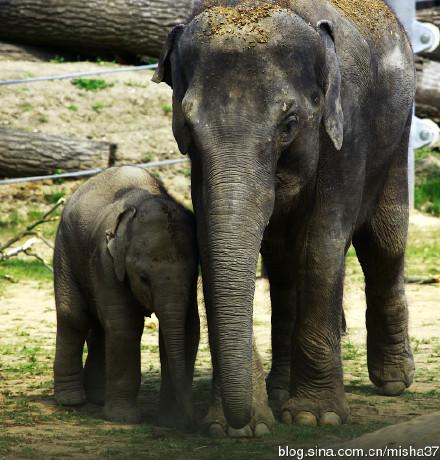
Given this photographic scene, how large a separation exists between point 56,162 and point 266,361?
567 cm

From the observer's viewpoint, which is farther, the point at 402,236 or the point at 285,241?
the point at 402,236

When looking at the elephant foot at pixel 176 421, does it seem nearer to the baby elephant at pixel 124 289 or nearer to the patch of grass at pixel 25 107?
the baby elephant at pixel 124 289

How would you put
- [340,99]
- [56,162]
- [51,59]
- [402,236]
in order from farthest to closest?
[51,59] → [56,162] → [402,236] → [340,99]

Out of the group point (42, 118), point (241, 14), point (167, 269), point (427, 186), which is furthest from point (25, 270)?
point (241, 14)

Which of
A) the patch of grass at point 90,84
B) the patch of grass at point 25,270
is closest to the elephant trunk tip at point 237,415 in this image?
the patch of grass at point 25,270

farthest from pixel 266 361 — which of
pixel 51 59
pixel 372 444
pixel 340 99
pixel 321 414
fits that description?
pixel 51 59

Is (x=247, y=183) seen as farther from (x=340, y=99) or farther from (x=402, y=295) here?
(x=402, y=295)

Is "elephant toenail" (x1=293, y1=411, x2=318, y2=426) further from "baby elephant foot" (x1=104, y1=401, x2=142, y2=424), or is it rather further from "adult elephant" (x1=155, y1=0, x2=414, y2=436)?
"baby elephant foot" (x1=104, y1=401, x2=142, y2=424)

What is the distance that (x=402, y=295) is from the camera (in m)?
7.47

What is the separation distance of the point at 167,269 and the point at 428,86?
9.27m

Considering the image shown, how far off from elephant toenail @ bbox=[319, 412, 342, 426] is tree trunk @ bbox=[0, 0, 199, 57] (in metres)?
8.63

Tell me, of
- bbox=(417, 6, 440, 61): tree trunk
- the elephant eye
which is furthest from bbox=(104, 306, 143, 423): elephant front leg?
bbox=(417, 6, 440, 61): tree trunk

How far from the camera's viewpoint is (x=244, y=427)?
5844 mm

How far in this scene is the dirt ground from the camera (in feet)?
19.1
